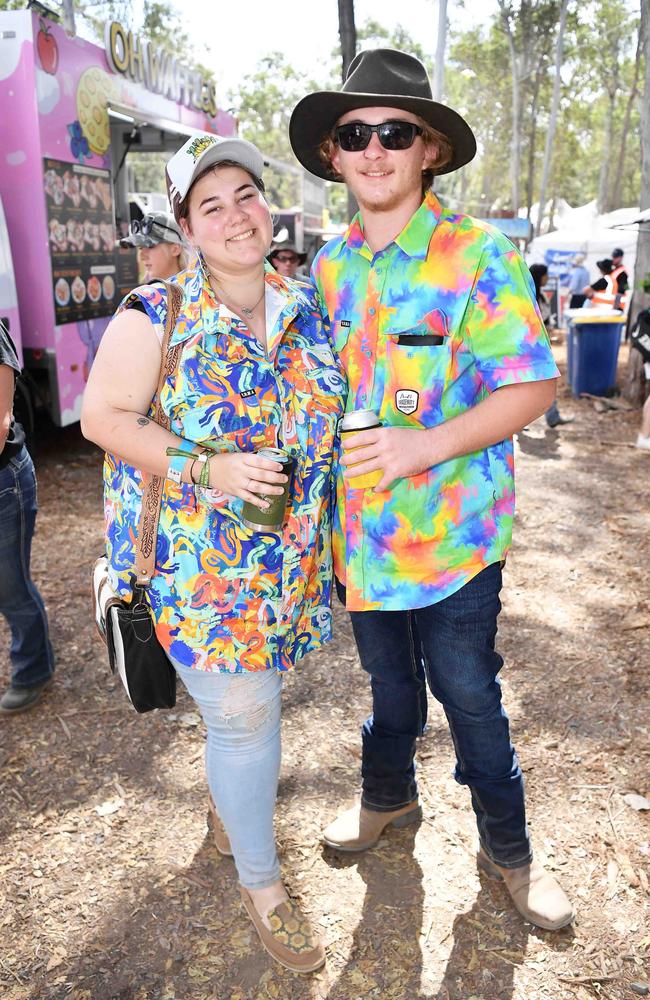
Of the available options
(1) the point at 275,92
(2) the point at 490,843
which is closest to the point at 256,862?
(2) the point at 490,843

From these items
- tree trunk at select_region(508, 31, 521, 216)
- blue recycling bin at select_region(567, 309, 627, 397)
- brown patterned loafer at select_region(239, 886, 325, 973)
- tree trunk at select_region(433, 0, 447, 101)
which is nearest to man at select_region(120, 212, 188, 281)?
brown patterned loafer at select_region(239, 886, 325, 973)

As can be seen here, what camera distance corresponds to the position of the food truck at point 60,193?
569 centimetres

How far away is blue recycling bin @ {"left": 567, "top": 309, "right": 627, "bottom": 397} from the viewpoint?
9.98 m

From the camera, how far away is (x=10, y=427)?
304 centimetres

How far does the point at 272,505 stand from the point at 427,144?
1.05 metres

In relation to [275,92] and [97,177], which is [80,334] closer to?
[97,177]

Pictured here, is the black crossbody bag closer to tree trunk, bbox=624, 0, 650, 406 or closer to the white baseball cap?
the white baseball cap

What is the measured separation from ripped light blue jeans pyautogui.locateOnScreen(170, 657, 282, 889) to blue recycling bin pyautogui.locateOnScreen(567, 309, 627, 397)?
9.08 m

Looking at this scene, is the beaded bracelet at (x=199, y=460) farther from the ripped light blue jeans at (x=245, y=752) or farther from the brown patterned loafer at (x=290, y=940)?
the brown patterned loafer at (x=290, y=940)

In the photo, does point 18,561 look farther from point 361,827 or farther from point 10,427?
point 361,827

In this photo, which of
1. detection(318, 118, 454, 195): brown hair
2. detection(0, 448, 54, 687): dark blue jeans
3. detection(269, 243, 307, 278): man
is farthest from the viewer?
detection(269, 243, 307, 278): man

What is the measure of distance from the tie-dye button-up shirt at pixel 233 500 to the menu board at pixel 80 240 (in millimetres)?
4667

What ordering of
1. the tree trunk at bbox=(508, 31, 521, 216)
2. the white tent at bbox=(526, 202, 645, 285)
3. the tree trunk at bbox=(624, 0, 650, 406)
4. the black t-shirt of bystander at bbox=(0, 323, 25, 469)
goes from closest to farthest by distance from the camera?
the black t-shirt of bystander at bbox=(0, 323, 25, 469), the tree trunk at bbox=(624, 0, 650, 406), the white tent at bbox=(526, 202, 645, 285), the tree trunk at bbox=(508, 31, 521, 216)

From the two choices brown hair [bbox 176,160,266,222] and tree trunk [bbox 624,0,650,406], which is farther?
tree trunk [bbox 624,0,650,406]
